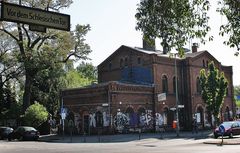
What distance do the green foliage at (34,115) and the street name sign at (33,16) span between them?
3544cm

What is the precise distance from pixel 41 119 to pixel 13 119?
13942mm

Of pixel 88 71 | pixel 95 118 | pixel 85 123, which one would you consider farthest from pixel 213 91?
pixel 88 71

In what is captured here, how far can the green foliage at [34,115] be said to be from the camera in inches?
1761

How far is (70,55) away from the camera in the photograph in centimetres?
4838

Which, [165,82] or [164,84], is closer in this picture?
[164,84]

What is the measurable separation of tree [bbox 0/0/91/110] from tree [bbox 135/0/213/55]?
3493 cm

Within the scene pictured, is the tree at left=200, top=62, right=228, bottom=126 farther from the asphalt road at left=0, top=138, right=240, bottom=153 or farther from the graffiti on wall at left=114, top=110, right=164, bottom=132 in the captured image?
the asphalt road at left=0, top=138, right=240, bottom=153

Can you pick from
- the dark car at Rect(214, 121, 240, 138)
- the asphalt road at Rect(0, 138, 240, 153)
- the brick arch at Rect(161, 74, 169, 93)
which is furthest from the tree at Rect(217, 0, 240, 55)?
the brick arch at Rect(161, 74, 169, 93)

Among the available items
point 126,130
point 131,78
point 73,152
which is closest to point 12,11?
A: point 73,152

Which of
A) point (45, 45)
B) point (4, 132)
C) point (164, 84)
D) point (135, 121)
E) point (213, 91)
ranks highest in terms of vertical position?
point (45, 45)

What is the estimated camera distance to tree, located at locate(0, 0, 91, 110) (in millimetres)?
44938

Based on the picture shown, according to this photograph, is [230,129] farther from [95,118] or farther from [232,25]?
[232,25]

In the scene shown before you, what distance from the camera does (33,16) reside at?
32.8 ft

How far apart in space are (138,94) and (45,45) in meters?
12.0
